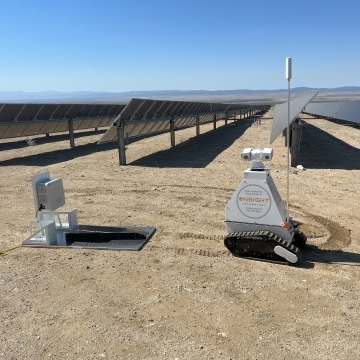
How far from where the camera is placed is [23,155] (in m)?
20.0

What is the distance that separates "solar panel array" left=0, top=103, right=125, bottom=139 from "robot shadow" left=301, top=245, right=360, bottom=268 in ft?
51.8

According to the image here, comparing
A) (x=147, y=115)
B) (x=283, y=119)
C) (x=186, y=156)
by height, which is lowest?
(x=186, y=156)

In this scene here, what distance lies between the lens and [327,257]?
21.3 ft

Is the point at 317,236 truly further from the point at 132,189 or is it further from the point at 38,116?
the point at 38,116

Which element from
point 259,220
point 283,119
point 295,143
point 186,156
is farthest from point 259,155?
point 186,156

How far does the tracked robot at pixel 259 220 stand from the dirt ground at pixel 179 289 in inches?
8.0

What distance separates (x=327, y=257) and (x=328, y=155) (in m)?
12.4

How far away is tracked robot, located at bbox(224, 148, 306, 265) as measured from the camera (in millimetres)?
6199

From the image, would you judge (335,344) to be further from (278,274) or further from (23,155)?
(23,155)

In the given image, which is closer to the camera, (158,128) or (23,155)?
(23,155)

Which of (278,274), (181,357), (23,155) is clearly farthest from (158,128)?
(181,357)

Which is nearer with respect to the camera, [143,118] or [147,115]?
[143,118]

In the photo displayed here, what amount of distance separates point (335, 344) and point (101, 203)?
7301mm

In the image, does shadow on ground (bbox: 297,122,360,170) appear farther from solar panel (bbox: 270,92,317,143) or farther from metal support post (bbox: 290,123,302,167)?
solar panel (bbox: 270,92,317,143)
